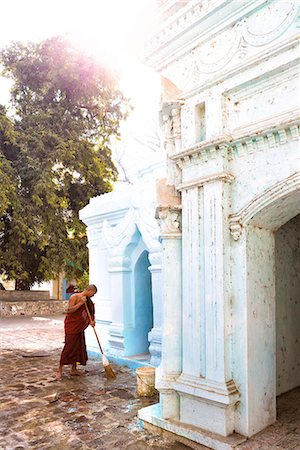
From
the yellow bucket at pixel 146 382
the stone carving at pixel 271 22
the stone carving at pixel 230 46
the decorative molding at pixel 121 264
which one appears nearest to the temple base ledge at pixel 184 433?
the yellow bucket at pixel 146 382

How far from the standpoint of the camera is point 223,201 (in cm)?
408

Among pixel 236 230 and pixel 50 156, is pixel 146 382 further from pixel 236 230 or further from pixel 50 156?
pixel 50 156

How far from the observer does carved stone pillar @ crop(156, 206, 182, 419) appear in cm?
432

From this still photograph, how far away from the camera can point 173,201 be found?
466 cm

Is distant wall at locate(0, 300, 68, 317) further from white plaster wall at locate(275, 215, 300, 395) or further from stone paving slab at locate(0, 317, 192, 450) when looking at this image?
white plaster wall at locate(275, 215, 300, 395)

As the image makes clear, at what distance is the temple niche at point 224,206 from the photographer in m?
3.80

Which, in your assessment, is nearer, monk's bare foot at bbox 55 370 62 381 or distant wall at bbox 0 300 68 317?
monk's bare foot at bbox 55 370 62 381

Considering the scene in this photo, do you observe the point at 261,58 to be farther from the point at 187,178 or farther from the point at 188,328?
the point at 188,328

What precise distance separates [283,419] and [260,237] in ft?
6.48

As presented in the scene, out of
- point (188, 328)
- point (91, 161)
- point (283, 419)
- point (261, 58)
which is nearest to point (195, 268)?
point (188, 328)

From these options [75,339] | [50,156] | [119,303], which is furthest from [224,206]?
[50,156]

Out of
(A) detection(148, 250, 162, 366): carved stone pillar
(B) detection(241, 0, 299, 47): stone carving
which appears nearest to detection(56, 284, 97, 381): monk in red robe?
(A) detection(148, 250, 162, 366): carved stone pillar

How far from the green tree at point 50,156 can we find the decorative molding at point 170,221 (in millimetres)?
12408

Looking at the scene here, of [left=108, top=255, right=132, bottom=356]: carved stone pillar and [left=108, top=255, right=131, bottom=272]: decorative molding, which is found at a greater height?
[left=108, top=255, right=131, bottom=272]: decorative molding
